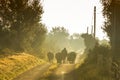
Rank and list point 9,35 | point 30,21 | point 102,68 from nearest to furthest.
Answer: point 102,68 → point 9,35 → point 30,21

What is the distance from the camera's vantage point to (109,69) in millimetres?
22625

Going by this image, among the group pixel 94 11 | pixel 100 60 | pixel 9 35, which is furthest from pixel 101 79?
pixel 94 11

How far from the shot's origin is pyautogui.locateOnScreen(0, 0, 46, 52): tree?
1768 inches

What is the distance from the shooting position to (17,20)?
152 feet

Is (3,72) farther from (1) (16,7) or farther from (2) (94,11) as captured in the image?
(2) (94,11)

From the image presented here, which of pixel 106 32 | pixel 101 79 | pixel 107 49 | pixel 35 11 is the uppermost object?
pixel 35 11

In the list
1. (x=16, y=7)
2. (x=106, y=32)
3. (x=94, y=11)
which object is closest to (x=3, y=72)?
(x=106, y=32)

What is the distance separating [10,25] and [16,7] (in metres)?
3.15

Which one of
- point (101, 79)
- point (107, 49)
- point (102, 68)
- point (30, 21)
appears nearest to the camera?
point (101, 79)

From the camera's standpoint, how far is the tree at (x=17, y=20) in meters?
44.9

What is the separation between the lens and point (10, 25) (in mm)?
45906

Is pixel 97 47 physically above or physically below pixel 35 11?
below

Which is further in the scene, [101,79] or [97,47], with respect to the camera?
[97,47]

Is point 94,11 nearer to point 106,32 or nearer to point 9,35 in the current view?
point 106,32
